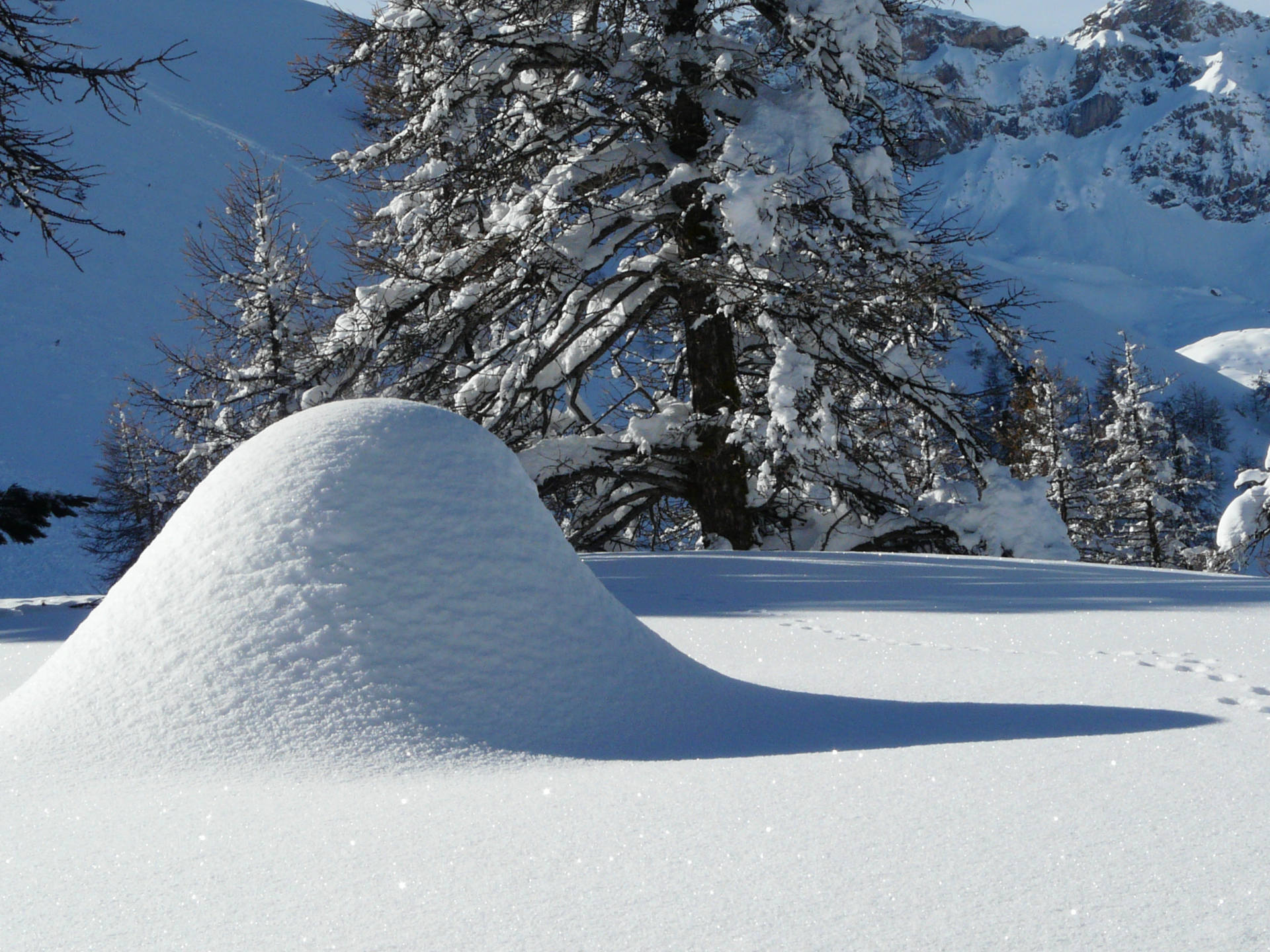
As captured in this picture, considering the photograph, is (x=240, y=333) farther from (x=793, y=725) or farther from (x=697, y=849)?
(x=697, y=849)

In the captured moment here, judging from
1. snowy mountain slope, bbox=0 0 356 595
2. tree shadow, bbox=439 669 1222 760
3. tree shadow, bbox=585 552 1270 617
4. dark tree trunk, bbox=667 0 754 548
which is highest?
snowy mountain slope, bbox=0 0 356 595

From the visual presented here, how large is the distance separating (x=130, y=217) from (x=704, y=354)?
64994 millimetres

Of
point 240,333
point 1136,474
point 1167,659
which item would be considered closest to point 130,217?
point 240,333

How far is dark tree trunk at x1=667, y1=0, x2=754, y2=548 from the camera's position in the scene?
888cm

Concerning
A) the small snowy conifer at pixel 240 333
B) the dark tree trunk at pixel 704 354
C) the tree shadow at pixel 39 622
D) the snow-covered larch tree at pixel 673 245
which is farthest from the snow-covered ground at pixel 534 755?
the small snowy conifer at pixel 240 333

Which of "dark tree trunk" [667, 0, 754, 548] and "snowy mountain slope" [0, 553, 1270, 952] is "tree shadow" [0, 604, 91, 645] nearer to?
"snowy mountain slope" [0, 553, 1270, 952]

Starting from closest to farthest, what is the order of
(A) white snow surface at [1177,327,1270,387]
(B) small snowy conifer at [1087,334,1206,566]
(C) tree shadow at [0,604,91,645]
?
(C) tree shadow at [0,604,91,645] → (B) small snowy conifer at [1087,334,1206,566] → (A) white snow surface at [1177,327,1270,387]

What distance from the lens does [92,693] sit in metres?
2.97

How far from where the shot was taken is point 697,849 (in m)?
1.96

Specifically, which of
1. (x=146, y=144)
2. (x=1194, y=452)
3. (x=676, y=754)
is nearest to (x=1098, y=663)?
(x=676, y=754)

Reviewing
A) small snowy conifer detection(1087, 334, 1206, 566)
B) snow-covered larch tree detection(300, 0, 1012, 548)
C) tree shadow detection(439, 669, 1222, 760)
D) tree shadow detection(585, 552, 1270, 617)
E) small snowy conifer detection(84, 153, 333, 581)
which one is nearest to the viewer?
tree shadow detection(439, 669, 1222, 760)

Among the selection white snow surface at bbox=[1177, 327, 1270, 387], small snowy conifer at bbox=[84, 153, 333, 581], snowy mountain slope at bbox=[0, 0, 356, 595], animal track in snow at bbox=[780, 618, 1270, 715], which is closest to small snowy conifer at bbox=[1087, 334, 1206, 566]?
small snowy conifer at bbox=[84, 153, 333, 581]

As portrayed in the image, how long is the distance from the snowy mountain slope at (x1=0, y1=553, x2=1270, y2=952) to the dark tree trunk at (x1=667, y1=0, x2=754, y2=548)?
5989mm

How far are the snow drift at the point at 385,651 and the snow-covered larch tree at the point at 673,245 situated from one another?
4534mm
